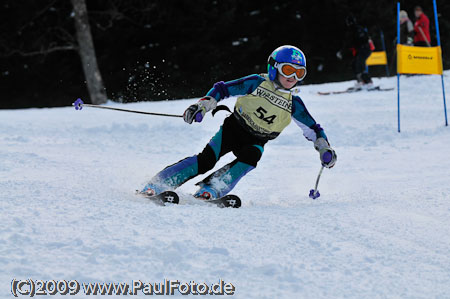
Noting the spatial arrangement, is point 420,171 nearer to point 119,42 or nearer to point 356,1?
point 119,42

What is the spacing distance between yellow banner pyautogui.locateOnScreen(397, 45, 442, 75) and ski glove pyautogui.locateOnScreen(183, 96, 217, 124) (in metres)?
5.09

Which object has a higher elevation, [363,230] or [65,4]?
[65,4]

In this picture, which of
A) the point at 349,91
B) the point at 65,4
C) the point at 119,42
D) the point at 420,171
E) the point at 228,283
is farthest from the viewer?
the point at 119,42

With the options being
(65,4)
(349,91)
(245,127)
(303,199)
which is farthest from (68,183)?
(65,4)

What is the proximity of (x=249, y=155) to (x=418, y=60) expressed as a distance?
5.27m

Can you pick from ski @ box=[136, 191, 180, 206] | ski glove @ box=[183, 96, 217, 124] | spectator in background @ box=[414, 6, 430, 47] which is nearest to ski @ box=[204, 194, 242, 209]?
ski @ box=[136, 191, 180, 206]

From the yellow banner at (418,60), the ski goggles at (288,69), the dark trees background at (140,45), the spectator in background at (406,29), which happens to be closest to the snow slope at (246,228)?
the ski goggles at (288,69)

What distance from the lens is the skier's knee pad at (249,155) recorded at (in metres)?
4.22

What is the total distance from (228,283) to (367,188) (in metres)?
2.91

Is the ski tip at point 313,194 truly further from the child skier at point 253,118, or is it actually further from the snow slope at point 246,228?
the child skier at point 253,118

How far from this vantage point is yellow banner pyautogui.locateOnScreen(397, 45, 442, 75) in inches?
331

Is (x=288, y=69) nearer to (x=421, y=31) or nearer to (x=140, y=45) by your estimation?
(x=421, y=31)

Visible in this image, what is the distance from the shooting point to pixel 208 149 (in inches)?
169

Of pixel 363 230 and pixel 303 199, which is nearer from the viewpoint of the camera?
pixel 363 230
